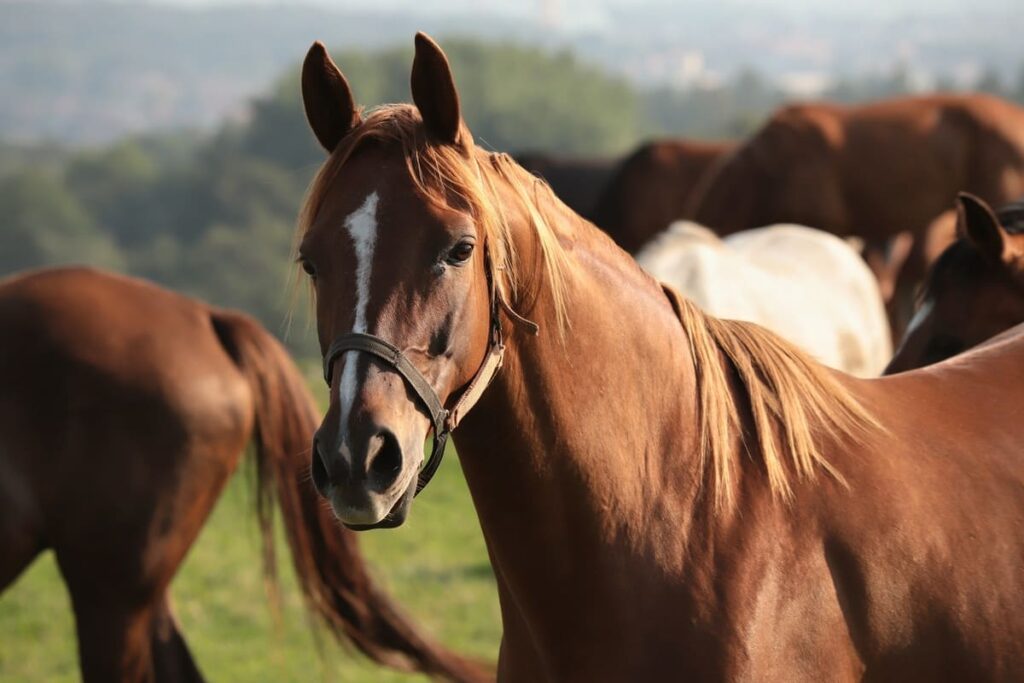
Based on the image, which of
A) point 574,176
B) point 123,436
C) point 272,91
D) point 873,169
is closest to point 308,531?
point 123,436

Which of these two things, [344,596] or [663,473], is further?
[344,596]

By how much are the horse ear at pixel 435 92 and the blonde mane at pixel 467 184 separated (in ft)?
0.08

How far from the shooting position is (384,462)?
1.95 meters

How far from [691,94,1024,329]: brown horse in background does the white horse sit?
2911mm

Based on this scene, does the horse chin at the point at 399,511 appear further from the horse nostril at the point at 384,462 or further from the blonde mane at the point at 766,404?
the blonde mane at the point at 766,404

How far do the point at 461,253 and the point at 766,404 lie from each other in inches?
27.0

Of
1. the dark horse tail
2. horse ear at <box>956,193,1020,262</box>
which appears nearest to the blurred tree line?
the dark horse tail

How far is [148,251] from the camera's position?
6094 centimetres

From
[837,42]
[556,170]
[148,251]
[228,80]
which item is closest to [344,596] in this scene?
[556,170]

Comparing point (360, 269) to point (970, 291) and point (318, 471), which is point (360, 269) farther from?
point (970, 291)

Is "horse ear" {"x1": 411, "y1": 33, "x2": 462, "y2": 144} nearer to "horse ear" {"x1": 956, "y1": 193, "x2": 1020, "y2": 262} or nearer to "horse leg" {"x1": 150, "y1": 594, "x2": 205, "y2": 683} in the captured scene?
"horse ear" {"x1": 956, "y1": 193, "x2": 1020, "y2": 262}

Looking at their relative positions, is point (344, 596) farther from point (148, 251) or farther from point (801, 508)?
point (148, 251)

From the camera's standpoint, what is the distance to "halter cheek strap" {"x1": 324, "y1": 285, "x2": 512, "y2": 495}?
1974 mm

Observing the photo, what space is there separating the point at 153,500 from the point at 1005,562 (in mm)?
2711
